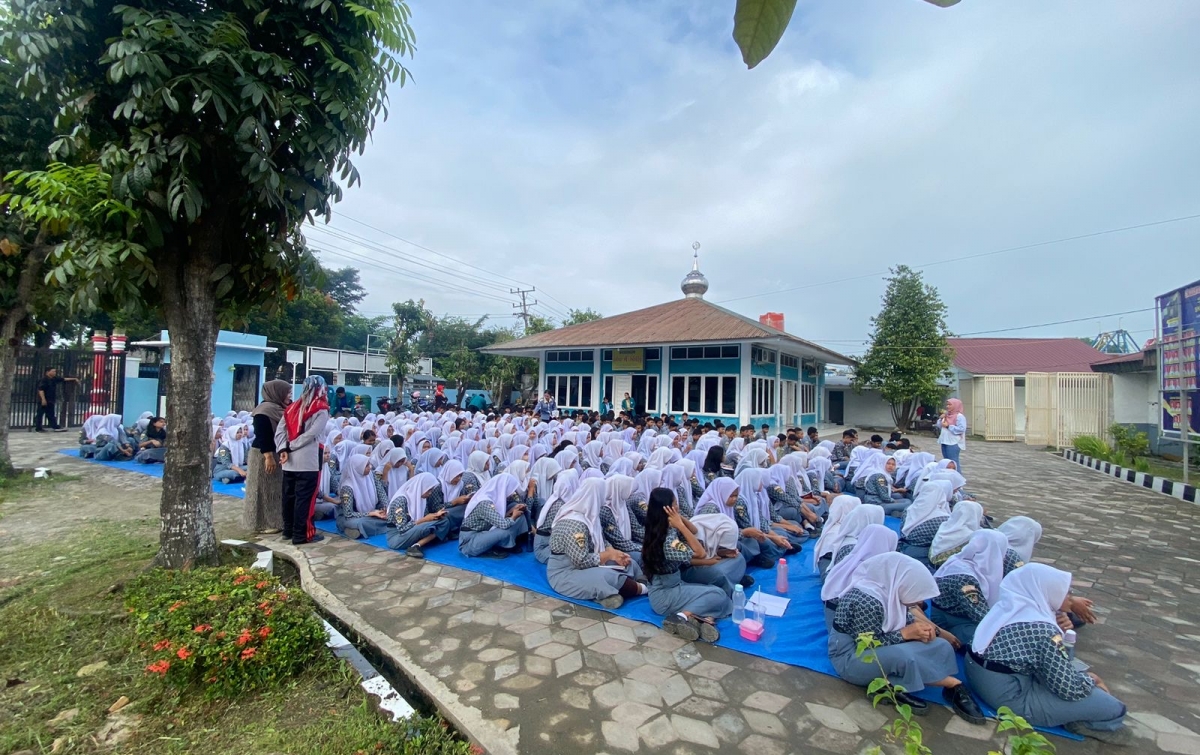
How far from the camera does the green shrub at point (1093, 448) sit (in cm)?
1334

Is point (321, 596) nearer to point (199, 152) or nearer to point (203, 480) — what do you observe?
point (203, 480)

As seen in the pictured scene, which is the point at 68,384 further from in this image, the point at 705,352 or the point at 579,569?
the point at 705,352

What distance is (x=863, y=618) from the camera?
10.5 feet

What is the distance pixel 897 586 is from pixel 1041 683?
79cm

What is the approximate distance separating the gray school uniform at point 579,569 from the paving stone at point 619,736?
1.56 m

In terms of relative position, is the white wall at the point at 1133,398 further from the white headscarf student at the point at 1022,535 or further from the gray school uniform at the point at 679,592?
the gray school uniform at the point at 679,592

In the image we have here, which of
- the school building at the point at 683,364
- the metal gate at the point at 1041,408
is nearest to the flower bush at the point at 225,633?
the school building at the point at 683,364

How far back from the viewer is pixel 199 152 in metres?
3.81

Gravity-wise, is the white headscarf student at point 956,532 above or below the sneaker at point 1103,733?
above

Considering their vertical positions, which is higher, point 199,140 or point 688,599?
point 199,140

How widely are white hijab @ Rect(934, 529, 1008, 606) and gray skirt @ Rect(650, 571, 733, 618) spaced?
61.2 inches

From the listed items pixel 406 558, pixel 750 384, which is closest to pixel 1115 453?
pixel 750 384

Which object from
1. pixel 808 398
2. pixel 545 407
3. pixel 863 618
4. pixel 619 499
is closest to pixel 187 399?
pixel 619 499

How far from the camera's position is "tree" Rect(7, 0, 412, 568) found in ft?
11.1
